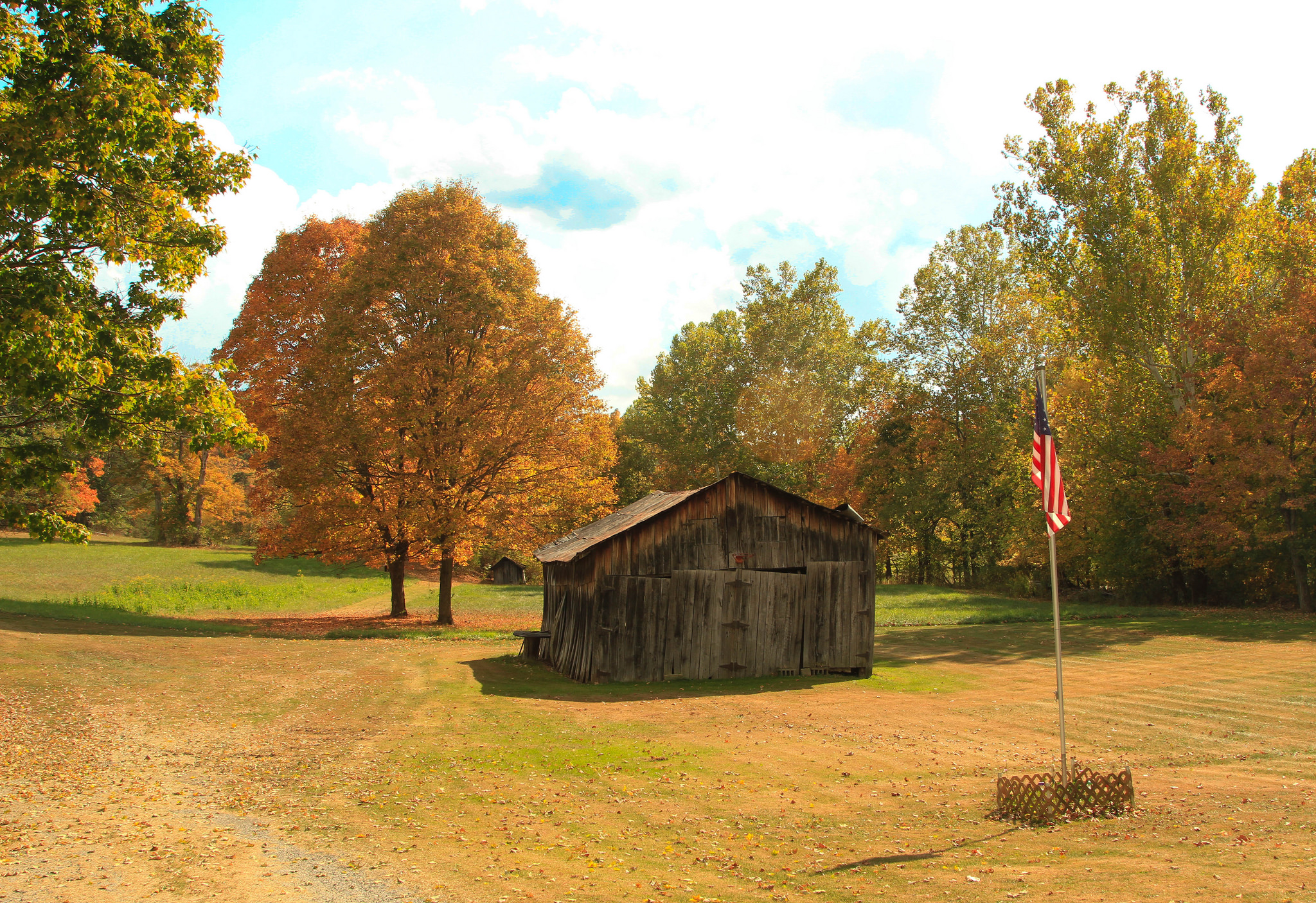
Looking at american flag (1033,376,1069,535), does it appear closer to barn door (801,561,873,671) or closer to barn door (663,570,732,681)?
barn door (663,570,732,681)

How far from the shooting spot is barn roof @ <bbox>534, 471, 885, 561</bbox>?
20219mm

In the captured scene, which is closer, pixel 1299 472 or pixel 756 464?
pixel 1299 472

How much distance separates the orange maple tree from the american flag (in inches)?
783

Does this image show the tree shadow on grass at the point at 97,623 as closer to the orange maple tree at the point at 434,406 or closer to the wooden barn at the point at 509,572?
the orange maple tree at the point at 434,406

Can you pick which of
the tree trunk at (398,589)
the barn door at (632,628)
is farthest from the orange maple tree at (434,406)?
the barn door at (632,628)

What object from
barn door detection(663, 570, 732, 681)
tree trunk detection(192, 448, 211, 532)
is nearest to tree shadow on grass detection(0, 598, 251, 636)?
barn door detection(663, 570, 732, 681)

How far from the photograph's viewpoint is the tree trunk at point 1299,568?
104 ft

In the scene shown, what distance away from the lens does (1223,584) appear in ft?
122

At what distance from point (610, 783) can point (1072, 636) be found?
23.5 metres

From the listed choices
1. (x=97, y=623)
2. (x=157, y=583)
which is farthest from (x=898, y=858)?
(x=157, y=583)

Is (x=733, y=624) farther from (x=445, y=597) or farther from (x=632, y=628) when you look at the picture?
(x=445, y=597)

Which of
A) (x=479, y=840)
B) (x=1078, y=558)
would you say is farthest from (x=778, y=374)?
(x=479, y=840)

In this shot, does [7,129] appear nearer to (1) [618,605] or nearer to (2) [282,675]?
(2) [282,675]

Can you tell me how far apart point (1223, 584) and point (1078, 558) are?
8.17m
